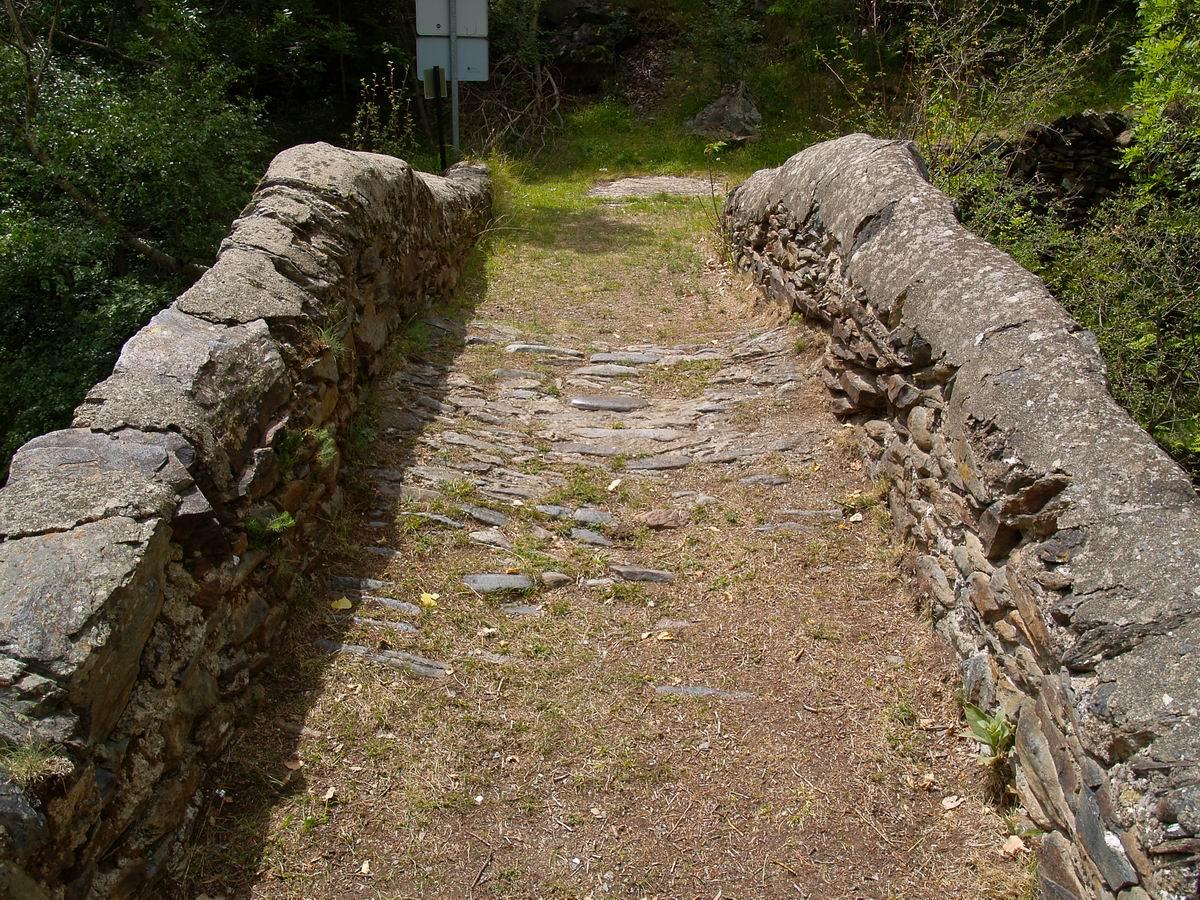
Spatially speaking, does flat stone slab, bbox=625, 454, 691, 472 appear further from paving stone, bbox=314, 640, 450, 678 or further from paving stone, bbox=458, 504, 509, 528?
paving stone, bbox=314, 640, 450, 678

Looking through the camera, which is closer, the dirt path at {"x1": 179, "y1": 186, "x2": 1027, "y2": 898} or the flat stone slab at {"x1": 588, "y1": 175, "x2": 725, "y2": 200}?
the dirt path at {"x1": 179, "y1": 186, "x2": 1027, "y2": 898}

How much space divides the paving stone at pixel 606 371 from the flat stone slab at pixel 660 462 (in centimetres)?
122

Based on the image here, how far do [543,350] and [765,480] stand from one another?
2363mm

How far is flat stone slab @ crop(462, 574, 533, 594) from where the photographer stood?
3920 mm

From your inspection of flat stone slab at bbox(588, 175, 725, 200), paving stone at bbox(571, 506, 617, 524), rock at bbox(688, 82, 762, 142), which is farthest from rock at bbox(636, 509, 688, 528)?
rock at bbox(688, 82, 762, 142)

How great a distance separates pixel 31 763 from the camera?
202 centimetres

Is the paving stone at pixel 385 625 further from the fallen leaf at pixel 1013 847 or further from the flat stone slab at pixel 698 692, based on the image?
the fallen leaf at pixel 1013 847

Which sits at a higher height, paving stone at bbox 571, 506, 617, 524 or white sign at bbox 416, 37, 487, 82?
white sign at bbox 416, 37, 487, 82

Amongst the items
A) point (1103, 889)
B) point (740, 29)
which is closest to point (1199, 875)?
point (1103, 889)

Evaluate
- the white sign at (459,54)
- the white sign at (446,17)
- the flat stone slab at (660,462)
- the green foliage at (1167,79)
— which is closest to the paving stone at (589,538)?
the flat stone slab at (660,462)

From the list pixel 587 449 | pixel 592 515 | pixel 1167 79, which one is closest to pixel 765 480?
pixel 592 515

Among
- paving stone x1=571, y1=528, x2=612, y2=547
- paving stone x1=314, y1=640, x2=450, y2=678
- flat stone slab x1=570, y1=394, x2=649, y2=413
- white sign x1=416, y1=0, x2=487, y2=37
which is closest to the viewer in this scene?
paving stone x1=314, y1=640, x2=450, y2=678

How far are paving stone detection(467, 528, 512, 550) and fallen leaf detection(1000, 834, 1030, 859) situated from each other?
230 cm

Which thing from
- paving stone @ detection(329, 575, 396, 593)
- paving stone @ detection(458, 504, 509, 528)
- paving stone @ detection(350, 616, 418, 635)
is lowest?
paving stone @ detection(350, 616, 418, 635)
